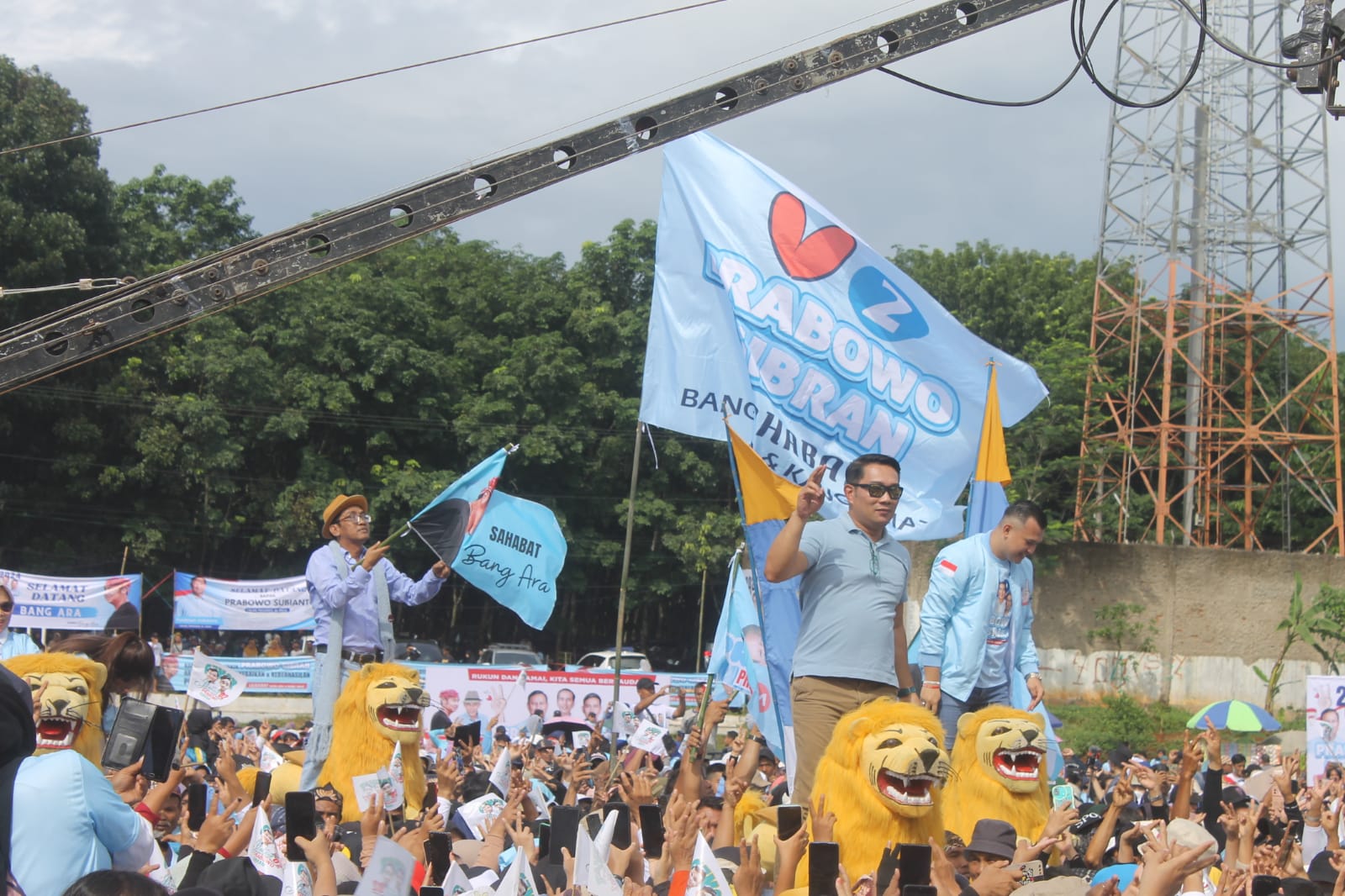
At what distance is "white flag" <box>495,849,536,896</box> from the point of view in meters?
3.79

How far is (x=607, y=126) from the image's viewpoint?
821 centimetres

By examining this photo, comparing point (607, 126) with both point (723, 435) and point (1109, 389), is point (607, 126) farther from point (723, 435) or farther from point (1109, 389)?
point (1109, 389)

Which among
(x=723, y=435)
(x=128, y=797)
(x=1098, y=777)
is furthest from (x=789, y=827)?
(x=1098, y=777)

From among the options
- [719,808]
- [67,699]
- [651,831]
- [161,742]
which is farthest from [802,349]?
[67,699]

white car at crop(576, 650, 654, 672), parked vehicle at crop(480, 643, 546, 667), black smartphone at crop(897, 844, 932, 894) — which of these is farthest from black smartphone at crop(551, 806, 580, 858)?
white car at crop(576, 650, 654, 672)

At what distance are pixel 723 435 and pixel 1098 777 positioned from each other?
4.80 metres

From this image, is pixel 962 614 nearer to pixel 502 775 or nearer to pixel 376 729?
pixel 502 775

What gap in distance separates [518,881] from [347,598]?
3.85 meters

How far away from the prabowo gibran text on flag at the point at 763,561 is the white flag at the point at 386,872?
295 centimetres

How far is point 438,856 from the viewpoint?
4406mm

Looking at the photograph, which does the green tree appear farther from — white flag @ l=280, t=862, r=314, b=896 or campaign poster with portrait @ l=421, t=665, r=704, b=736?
white flag @ l=280, t=862, r=314, b=896

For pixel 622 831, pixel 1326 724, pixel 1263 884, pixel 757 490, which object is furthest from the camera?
pixel 1326 724

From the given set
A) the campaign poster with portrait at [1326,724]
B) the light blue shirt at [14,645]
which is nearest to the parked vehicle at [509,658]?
the campaign poster with portrait at [1326,724]

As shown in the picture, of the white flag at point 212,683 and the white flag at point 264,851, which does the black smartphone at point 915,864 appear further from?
the white flag at point 212,683
